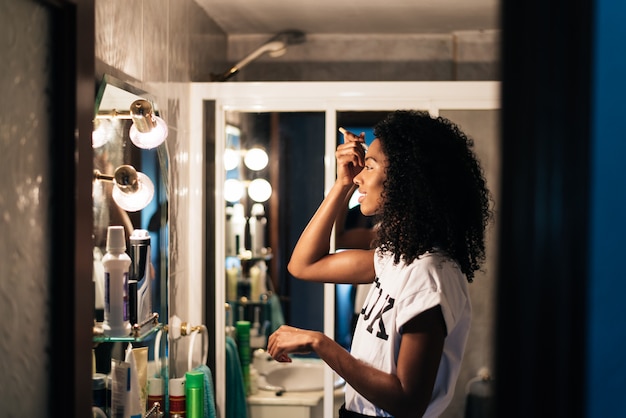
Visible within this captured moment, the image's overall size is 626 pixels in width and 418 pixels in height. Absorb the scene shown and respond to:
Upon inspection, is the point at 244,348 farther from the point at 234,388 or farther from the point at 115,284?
the point at 115,284

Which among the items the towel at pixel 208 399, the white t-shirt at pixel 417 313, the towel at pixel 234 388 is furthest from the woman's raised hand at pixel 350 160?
the towel at pixel 234 388

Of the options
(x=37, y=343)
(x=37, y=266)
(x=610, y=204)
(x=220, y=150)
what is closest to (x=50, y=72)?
(x=37, y=266)

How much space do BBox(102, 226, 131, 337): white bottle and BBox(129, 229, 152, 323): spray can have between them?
0.10 metres

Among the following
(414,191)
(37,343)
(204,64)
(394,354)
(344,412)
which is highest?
(204,64)

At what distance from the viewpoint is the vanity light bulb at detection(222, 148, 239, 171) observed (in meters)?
2.40

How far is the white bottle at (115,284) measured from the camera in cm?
137

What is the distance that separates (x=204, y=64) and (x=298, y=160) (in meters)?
0.52

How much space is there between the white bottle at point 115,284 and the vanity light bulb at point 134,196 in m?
0.09

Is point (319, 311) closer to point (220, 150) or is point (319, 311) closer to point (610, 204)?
point (220, 150)

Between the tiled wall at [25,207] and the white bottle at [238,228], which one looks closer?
the tiled wall at [25,207]

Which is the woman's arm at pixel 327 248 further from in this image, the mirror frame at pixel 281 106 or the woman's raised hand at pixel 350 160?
the mirror frame at pixel 281 106

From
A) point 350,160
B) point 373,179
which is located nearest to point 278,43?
point 350,160

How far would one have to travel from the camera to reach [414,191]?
58.4 inches

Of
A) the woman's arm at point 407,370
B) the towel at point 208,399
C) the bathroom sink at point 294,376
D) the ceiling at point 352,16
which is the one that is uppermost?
the ceiling at point 352,16
